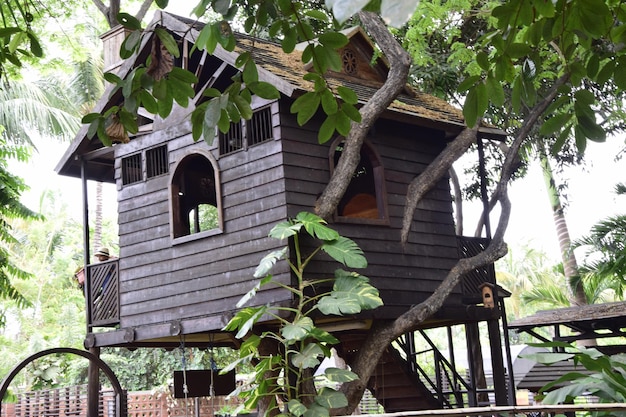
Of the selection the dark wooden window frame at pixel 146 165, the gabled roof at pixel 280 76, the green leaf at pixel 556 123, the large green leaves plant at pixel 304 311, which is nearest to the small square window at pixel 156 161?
the dark wooden window frame at pixel 146 165

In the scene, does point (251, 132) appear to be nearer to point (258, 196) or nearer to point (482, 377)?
point (258, 196)

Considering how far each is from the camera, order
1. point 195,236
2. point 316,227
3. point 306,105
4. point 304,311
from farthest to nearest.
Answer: point 195,236 < point 304,311 < point 316,227 < point 306,105

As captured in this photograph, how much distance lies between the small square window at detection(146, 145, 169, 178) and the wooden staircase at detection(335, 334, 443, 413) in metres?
3.85

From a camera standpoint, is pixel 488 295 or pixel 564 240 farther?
pixel 564 240

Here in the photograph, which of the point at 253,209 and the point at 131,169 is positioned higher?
the point at 131,169

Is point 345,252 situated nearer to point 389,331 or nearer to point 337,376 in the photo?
point 337,376

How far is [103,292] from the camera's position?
1196 cm

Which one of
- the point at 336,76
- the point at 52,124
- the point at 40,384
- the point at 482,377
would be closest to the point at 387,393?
the point at 482,377

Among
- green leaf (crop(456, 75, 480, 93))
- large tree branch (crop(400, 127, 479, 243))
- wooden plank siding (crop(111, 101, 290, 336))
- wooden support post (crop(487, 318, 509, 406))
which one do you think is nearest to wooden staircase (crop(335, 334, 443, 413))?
wooden support post (crop(487, 318, 509, 406))

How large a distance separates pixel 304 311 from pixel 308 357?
0.88 meters

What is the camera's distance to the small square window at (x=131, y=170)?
1196 centimetres

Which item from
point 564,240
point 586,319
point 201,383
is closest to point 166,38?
point 201,383

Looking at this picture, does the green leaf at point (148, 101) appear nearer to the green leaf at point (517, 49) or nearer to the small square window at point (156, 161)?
the green leaf at point (517, 49)

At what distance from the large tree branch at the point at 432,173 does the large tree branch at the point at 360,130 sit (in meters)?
1.29
